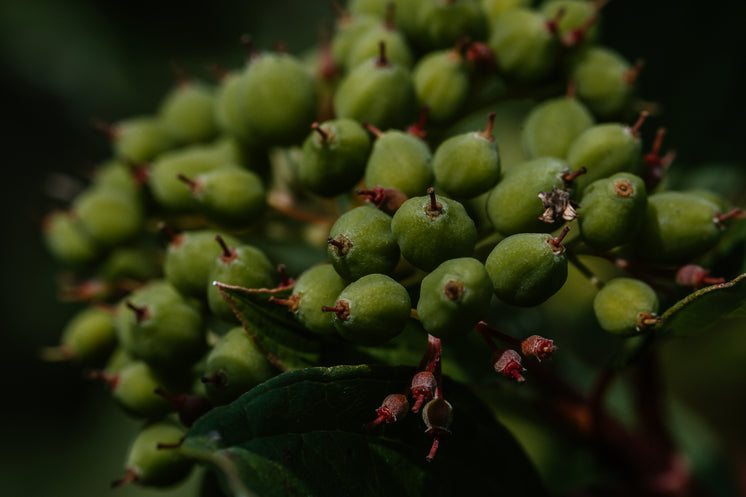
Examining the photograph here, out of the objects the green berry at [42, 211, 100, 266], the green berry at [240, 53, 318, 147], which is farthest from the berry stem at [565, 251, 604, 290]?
the green berry at [42, 211, 100, 266]

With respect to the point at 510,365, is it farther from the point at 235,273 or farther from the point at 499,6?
the point at 499,6

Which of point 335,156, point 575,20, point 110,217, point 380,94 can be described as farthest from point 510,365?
point 110,217

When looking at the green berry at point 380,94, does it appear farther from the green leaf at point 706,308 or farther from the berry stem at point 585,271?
the green leaf at point 706,308

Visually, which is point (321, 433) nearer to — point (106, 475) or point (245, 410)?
point (245, 410)

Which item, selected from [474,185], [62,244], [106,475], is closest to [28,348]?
[106,475]

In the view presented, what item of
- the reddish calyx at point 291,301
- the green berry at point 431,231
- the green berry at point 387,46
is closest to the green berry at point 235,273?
the reddish calyx at point 291,301
